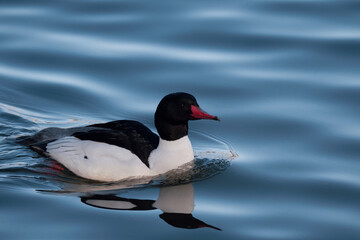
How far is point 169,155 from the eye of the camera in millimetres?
8336

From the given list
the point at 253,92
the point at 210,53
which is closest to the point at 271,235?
the point at 253,92

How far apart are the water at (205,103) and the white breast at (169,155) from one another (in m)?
0.19

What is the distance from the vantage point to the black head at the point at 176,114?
8.16m

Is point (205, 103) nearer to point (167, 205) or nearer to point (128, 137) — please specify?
point (128, 137)

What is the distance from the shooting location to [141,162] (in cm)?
822

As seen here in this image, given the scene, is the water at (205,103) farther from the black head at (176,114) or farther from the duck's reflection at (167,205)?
the black head at (176,114)

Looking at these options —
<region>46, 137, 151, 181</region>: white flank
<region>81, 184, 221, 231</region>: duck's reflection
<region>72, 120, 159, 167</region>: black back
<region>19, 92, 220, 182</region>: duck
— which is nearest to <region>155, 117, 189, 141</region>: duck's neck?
<region>19, 92, 220, 182</region>: duck

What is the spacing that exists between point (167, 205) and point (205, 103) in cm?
311

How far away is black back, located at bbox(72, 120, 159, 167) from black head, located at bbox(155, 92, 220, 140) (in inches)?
7.6

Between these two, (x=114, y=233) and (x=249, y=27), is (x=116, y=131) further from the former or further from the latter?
(x=249, y=27)

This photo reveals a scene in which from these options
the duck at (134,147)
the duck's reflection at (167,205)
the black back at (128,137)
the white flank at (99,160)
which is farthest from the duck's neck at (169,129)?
the duck's reflection at (167,205)

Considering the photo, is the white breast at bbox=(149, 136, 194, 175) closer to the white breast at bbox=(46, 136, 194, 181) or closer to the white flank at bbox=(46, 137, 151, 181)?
the white breast at bbox=(46, 136, 194, 181)

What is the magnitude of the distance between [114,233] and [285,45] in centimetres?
653

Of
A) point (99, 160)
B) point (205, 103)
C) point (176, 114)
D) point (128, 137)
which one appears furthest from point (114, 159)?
point (205, 103)
